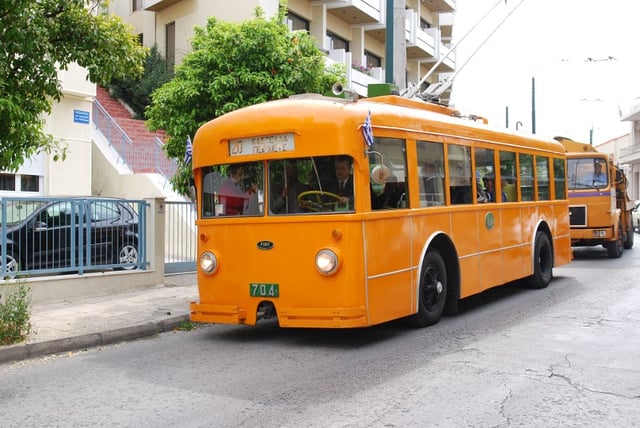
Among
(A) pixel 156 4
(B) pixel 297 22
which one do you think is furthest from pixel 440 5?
(A) pixel 156 4

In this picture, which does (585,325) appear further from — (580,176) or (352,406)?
(580,176)

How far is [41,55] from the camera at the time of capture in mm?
7398

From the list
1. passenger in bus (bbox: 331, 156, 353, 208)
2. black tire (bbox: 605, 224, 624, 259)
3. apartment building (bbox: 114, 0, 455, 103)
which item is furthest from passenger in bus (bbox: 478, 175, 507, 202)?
apartment building (bbox: 114, 0, 455, 103)

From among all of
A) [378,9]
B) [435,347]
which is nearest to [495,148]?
[435,347]

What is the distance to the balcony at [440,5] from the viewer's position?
3727 cm

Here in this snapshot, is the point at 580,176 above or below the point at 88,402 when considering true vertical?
above

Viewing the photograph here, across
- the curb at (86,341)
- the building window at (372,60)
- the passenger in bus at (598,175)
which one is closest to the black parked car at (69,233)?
the curb at (86,341)

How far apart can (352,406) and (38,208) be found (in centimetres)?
726

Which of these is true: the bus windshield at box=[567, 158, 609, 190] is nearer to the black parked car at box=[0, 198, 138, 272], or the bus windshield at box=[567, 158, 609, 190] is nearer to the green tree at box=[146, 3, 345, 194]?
the green tree at box=[146, 3, 345, 194]

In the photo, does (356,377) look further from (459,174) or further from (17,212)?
(17,212)

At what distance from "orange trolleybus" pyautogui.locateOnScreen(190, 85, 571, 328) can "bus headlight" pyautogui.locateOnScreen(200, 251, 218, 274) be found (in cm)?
1

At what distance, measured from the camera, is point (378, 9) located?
2911cm

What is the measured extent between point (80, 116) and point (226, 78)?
931cm

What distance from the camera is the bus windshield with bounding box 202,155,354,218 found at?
23.6 feet
